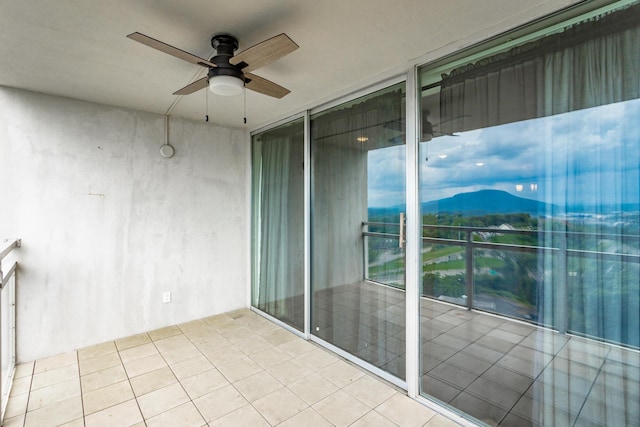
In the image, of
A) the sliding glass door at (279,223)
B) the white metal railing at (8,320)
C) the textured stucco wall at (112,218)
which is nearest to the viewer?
the white metal railing at (8,320)

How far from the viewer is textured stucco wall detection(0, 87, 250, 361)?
2.77 metres

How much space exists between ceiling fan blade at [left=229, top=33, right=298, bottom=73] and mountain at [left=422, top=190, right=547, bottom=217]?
134cm

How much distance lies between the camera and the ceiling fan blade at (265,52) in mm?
1549

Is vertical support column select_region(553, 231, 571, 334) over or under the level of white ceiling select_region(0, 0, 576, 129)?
under

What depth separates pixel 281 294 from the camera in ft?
11.9

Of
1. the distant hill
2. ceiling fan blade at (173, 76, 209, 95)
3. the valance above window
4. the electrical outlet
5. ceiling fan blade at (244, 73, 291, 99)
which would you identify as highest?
ceiling fan blade at (244, 73, 291, 99)

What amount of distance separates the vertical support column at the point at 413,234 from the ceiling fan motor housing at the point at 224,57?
1194mm

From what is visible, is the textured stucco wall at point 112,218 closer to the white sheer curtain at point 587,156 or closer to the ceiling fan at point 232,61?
the ceiling fan at point 232,61

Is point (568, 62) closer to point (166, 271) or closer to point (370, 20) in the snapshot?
point (370, 20)

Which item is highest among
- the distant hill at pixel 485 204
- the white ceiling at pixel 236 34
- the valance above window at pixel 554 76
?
the white ceiling at pixel 236 34

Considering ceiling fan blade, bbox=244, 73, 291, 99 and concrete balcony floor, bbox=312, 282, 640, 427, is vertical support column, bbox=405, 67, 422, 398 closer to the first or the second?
concrete balcony floor, bbox=312, 282, 640, 427

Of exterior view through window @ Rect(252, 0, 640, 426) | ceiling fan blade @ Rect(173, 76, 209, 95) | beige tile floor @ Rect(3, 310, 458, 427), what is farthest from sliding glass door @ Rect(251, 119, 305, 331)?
ceiling fan blade @ Rect(173, 76, 209, 95)

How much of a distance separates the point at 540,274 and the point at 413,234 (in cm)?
77

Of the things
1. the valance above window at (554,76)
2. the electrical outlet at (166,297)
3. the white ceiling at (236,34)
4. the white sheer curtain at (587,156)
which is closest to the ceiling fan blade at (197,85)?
the white ceiling at (236,34)
